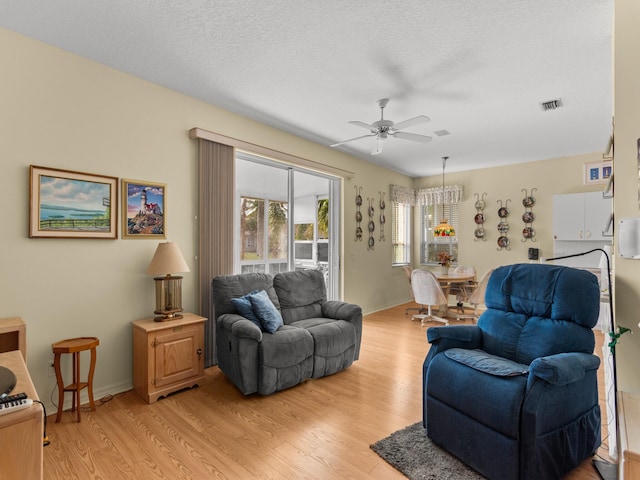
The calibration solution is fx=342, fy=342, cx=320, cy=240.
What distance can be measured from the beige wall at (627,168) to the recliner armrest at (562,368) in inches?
8.0

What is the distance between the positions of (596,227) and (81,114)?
21.5 feet

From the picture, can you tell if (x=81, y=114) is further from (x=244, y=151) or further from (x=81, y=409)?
(x=81, y=409)

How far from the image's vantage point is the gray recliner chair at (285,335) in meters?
2.83

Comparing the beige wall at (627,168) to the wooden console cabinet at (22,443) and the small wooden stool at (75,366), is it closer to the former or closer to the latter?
the wooden console cabinet at (22,443)

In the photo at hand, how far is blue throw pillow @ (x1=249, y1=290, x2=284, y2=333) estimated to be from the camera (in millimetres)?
3068

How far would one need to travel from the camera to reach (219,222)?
3.63 metres

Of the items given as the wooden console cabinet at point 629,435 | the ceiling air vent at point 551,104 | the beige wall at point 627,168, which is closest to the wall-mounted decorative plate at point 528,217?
the ceiling air vent at point 551,104

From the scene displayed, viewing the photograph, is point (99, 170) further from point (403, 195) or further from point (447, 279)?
point (403, 195)

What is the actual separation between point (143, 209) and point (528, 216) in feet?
19.6

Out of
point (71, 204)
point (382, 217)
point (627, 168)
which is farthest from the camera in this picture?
point (382, 217)

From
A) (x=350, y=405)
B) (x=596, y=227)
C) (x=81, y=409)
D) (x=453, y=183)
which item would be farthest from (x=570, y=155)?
(x=81, y=409)

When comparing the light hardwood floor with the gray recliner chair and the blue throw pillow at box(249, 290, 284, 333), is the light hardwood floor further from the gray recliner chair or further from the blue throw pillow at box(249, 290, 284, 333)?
the blue throw pillow at box(249, 290, 284, 333)

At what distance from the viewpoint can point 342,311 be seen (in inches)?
143

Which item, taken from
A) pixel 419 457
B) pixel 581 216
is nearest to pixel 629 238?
pixel 419 457
